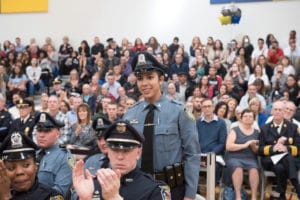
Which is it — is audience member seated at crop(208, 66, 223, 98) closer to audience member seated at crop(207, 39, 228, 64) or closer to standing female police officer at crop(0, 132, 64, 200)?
audience member seated at crop(207, 39, 228, 64)

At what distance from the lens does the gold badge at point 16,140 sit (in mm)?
2575

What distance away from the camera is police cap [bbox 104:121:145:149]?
219 centimetres

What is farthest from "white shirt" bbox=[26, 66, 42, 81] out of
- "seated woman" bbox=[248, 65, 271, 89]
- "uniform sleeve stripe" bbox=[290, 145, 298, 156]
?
"uniform sleeve stripe" bbox=[290, 145, 298, 156]

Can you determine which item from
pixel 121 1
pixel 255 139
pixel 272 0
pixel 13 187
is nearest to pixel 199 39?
pixel 272 0

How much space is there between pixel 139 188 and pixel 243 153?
3.56 metres

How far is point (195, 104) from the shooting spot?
272 inches

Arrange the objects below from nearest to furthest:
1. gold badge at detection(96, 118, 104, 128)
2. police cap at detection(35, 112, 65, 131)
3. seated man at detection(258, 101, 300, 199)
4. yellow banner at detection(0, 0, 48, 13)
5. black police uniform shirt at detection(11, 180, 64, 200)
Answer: black police uniform shirt at detection(11, 180, 64, 200) < police cap at detection(35, 112, 65, 131) < gold badge at detection(96, 118, 104, 128) < seated man at detection(258, 101, 300, 199) < yellow banner at detection(0, 0, 48, 13)

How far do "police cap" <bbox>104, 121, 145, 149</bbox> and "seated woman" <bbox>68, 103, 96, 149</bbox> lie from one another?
3117mm

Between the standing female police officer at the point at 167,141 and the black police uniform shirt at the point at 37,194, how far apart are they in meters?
0.56

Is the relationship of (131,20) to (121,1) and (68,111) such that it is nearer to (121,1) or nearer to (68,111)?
(121,1)

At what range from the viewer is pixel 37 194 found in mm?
2406

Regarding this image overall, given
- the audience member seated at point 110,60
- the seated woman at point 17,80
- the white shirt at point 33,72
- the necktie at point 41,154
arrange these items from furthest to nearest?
the white shirt at point 33,72
the audience member seated at point 110,60
the seated woman at point 17,80
the necktie at point 41,154

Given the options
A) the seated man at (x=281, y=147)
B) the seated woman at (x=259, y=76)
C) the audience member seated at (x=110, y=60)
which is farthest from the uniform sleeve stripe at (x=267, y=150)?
the audience member seated at (x=110, y=60)

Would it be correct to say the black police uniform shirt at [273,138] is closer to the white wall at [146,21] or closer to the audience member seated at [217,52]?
the audience member seated at [217,52]
